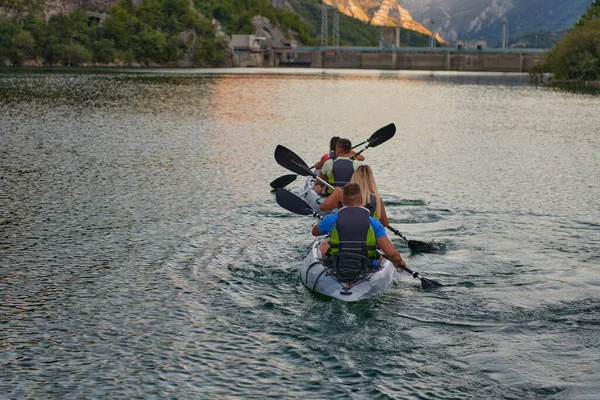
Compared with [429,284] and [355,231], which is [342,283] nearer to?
[355,231]

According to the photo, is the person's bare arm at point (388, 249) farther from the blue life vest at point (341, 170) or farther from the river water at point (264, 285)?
the blue life vest at point (341, 170)

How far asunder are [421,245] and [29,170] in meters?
16.8

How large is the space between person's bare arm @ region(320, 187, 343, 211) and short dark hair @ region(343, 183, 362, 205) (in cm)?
317

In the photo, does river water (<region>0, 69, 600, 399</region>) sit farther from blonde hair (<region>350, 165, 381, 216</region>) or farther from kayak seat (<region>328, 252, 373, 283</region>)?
blonde hair (<region>350, 165, 381, 216</region>)

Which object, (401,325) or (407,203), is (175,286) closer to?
(401,325)

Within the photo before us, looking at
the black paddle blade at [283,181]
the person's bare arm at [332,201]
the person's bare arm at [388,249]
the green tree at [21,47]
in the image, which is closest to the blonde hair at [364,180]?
the person's bare arm at [388,249]

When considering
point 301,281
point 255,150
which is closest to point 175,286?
point 301,281

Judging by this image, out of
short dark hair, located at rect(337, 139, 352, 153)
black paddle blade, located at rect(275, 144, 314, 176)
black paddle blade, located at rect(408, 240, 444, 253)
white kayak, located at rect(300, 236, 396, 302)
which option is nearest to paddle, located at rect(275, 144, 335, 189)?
black paddle blade, located at rect(275, 144, 314, 176)

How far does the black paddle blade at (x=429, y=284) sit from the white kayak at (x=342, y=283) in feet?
1.96

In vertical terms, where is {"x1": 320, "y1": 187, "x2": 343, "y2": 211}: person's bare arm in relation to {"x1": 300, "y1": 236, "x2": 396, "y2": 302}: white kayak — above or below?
above

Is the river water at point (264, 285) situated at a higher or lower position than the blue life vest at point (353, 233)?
lower

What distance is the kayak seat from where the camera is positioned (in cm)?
1398

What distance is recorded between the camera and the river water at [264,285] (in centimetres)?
1142

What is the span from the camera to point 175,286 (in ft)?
50.7
